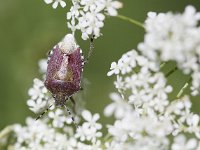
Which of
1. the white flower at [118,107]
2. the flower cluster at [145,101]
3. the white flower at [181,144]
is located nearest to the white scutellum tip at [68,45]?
the flower cluster at [145,101]

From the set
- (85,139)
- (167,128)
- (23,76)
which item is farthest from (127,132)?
(23,76)

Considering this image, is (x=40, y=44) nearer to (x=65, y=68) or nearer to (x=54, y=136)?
(x=65, y=68)

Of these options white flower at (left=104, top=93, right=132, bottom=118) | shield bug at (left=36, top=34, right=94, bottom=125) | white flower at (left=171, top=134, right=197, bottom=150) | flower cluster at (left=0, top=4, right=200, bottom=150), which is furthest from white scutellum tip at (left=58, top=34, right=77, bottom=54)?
white flower at (left=171, top=134, right=197, bottom=150)

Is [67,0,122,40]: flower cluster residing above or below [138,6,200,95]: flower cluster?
above

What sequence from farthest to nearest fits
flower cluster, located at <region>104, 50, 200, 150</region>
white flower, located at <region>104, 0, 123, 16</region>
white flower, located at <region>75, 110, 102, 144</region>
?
1. white flower, located at <region>75, 110, 102, 144</region>
2. white flower, located at <region>104, 0, 123, 16</region>
3. flower cluster, located at <region>104, 50, 200, 150</region>

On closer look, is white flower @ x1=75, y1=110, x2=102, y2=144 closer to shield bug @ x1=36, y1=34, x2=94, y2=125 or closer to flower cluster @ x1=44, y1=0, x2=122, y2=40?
shield bug @ x1=36, y1=34, x2=94, y2=125
